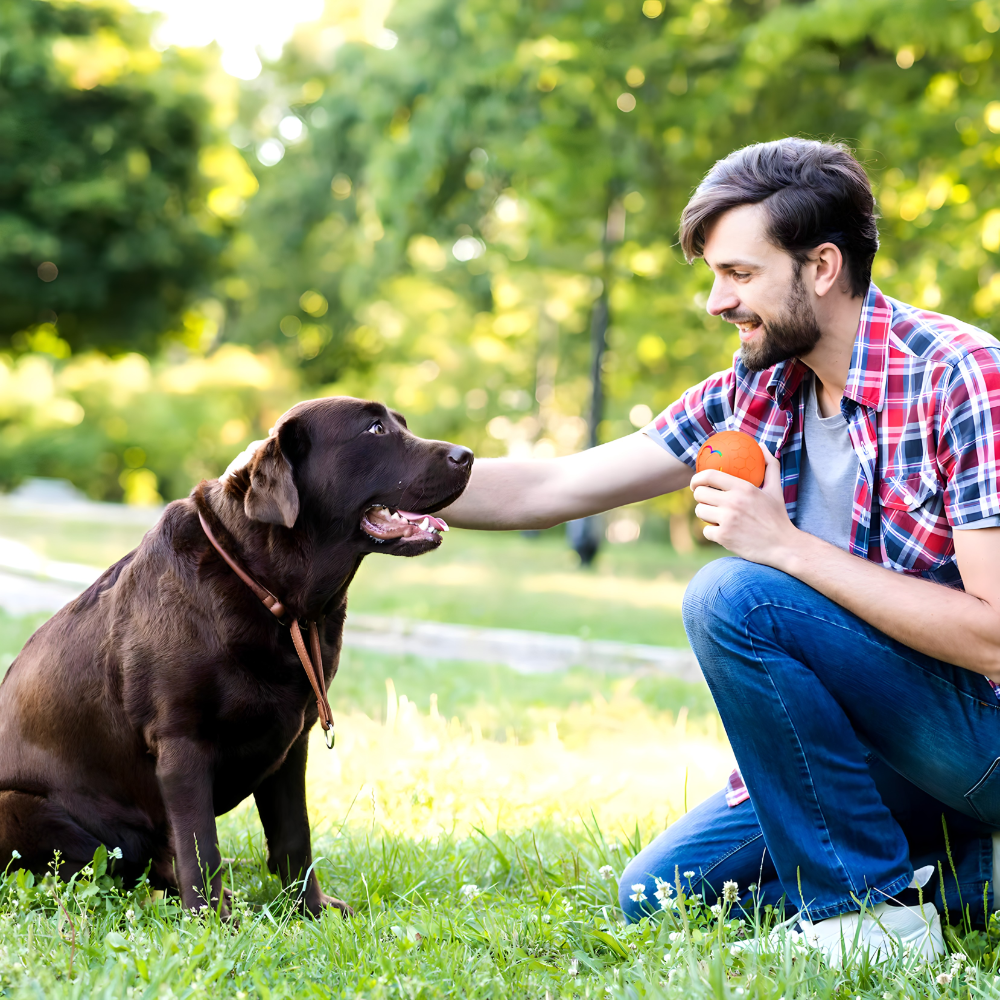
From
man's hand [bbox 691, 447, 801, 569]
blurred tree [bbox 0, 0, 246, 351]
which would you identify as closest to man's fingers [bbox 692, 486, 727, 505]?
man's hand [bbox 691, 447, 801, 569]

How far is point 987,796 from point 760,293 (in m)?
1.24

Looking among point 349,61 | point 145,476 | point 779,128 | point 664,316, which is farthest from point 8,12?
point 779,128

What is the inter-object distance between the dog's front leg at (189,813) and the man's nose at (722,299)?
1.66m

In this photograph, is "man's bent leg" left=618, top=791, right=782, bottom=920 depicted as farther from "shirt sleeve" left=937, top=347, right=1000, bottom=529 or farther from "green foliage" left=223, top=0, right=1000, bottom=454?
"green foliage" left=223, top=0, right=1000, bottom=454

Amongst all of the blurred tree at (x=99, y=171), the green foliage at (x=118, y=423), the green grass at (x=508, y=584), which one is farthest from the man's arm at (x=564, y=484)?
the green foliage at (x=118, y=423)

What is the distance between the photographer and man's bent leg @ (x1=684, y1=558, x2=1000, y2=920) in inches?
87.6

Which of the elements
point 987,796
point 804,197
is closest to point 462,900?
point 987,796

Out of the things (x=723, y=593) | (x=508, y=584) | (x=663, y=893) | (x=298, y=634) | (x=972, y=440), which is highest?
(x=972, y=440)

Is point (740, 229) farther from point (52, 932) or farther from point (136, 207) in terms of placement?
point (136, 207)

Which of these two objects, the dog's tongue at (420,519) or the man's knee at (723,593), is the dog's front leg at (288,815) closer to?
the dog's tongue at (420,519)

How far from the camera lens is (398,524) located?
2838 millimetres

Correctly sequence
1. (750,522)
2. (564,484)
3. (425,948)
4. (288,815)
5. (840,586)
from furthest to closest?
(564,484) → (288,815) → (750,522) → (840,586) → (425,948)

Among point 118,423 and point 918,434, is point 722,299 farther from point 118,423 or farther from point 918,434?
point 118,423

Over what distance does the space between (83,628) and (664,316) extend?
9263 millimetres
